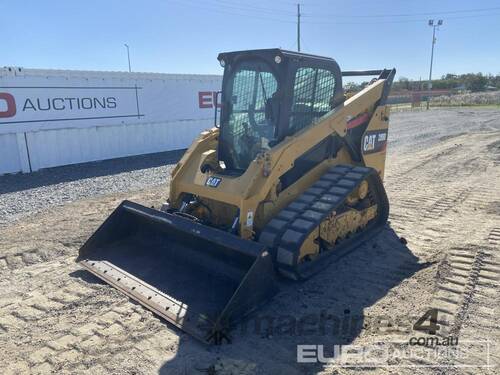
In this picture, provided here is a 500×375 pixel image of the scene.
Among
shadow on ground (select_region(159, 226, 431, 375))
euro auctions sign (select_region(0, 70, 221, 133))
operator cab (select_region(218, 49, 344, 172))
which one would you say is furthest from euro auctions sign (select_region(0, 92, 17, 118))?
shadow on ground (select_region(159, 226, 431, 375))

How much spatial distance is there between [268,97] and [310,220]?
165 centimetres

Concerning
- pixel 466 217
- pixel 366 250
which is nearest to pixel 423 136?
pixel 466 217

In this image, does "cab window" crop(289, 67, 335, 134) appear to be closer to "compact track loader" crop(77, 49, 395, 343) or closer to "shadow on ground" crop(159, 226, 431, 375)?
"compact track loader" crop(77, 49, 395, 343)

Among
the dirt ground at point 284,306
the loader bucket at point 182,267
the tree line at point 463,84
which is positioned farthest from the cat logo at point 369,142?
the tree line at point 463,84

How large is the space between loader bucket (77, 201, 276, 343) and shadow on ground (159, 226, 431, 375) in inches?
5.8

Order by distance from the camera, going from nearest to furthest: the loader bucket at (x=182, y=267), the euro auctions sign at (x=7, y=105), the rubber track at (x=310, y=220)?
the loader bucket at (x=182, y=267) < the rubber track at (x=310, y=220) < the euro auctions sign at (x=7, y=105)

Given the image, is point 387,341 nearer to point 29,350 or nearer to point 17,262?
point 29,350

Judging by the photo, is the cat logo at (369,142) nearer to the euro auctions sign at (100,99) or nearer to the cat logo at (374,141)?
the cat logo at (374,141)

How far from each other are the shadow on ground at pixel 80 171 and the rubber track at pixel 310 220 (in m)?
7.22

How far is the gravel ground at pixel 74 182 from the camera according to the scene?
7953 millimetres

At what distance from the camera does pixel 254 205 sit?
4355 millimetres

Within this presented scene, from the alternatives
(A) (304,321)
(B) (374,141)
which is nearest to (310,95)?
(B) (374,141)

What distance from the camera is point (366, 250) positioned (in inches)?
201

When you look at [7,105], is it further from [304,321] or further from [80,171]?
[304,321]
